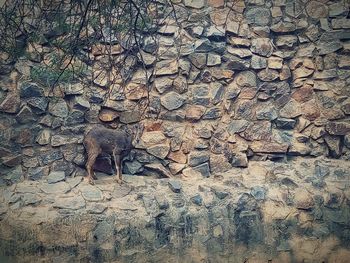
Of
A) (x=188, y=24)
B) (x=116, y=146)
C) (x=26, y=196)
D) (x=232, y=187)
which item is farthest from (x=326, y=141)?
(x=26, y=196)

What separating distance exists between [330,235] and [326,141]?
3.75 feet

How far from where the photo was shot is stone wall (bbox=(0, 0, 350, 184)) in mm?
5168

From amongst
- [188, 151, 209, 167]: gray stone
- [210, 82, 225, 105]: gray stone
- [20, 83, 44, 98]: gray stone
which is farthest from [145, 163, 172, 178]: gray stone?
[20, 83, 44, 98]: gray stone

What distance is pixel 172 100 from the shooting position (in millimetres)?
5258

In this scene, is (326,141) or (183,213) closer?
(183,213)

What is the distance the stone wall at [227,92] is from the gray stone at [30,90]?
186mm

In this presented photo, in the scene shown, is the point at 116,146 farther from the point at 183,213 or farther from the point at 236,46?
the point at 236,46

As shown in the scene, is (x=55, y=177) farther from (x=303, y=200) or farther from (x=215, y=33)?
(x=303, y=200)

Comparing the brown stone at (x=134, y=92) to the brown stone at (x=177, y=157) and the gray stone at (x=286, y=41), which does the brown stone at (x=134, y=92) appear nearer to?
the brown stone at (x=177, y=157)

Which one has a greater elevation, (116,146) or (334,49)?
(334,49)

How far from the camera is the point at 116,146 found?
4980mm

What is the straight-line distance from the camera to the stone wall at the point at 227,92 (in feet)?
17.0

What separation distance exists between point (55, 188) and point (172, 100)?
1686 mm

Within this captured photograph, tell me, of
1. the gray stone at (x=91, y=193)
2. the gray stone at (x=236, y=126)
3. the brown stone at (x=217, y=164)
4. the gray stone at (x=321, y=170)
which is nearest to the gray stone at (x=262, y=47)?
the gray stone at (x=236, y=126)
